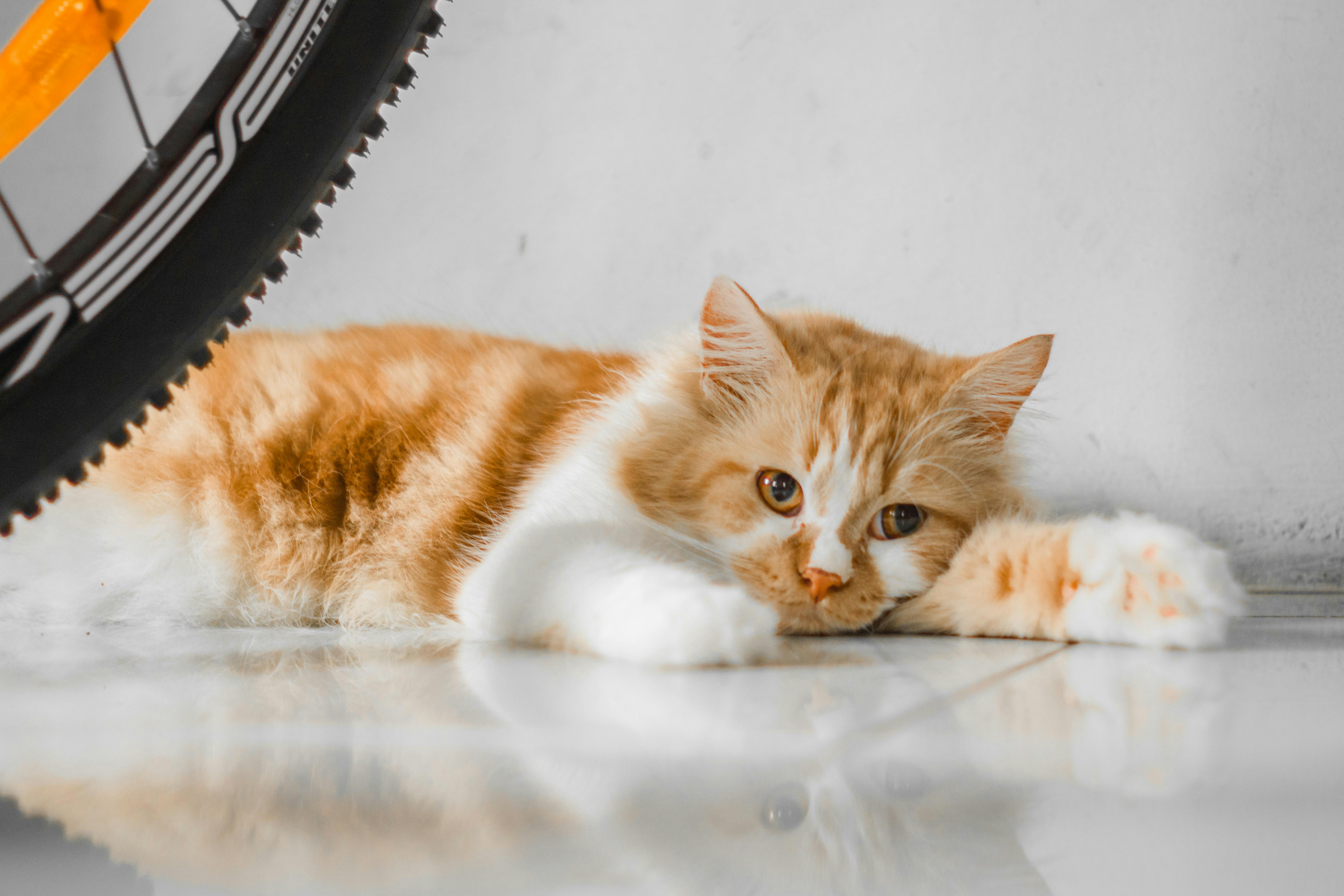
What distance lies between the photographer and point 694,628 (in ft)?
3.07

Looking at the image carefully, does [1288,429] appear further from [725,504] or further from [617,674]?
[617,674]

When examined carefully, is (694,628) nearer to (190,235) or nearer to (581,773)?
(581,773)

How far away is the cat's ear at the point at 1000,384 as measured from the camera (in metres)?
1.28

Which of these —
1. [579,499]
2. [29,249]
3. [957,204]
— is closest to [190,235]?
[29,249]

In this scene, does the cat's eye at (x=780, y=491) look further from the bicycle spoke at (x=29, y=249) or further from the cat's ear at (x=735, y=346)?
the bicycle spoke at (x=29, y=249)

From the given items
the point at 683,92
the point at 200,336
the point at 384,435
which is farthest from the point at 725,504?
the point at 683,92

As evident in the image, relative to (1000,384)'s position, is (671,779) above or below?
below

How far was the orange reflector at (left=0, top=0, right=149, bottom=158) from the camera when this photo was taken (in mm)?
709

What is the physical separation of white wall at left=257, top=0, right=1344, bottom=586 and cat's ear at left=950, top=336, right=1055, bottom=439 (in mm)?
394

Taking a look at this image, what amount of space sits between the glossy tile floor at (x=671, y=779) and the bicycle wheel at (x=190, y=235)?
0.74ft

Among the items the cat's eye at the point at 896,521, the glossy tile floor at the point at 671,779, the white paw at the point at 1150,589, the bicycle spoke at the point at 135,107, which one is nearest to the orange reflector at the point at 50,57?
the bicycle spoke at the point at 135,107

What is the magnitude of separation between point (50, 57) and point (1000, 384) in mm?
1150

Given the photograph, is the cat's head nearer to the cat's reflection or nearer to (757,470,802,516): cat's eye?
(757,470,802,516): cat's eye

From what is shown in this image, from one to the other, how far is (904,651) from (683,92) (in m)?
1.40
